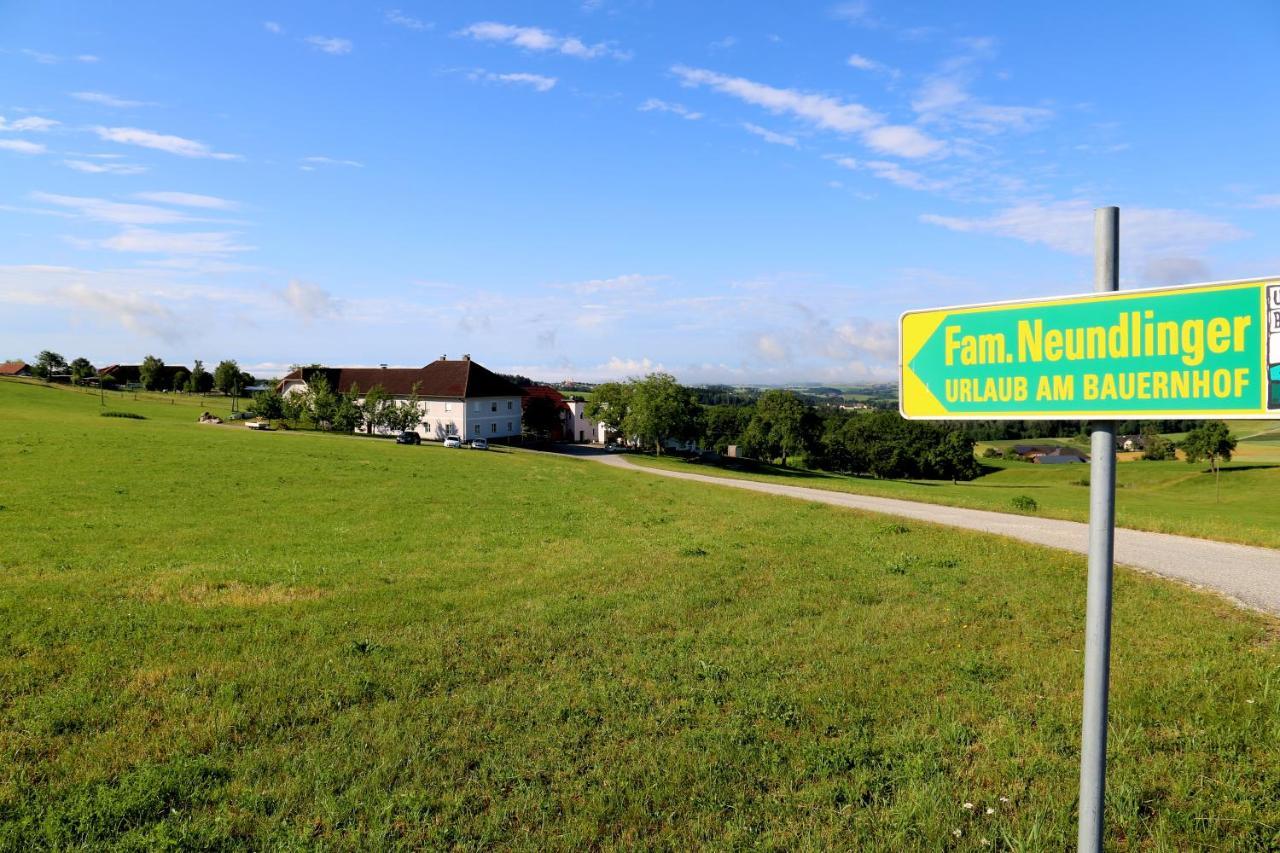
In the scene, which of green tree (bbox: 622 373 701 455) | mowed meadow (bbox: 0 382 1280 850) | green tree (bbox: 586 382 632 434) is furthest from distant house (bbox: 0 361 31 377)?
mowed meadow (bbox: 0 382 1280 850)

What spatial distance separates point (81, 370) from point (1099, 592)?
164 m

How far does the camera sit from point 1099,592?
306 centimetres

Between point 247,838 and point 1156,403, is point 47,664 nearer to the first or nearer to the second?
point 247,838

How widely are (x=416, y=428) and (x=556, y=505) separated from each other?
209 ft

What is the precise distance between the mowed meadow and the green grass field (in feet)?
11.8

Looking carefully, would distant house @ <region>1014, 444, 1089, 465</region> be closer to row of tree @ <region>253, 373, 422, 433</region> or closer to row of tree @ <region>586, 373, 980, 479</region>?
row of tree @ <region>586, 373, 980, 479</region>

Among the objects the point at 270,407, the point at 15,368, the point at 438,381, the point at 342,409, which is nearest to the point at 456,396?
the point at 438,381

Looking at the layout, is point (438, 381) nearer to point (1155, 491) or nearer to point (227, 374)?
point (227, 374)

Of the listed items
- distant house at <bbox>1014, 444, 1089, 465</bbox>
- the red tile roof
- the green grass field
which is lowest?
distant house at <bbox>1014, 444, 1089, 465</bbox>

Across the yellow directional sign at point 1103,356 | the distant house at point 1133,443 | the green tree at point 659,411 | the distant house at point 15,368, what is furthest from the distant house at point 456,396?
the distant house at point 15,368

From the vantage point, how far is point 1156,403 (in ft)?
9.30

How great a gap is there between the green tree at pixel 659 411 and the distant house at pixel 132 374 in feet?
334

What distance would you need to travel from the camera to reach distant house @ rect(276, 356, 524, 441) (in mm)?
80312

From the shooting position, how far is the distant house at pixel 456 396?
263 ft
